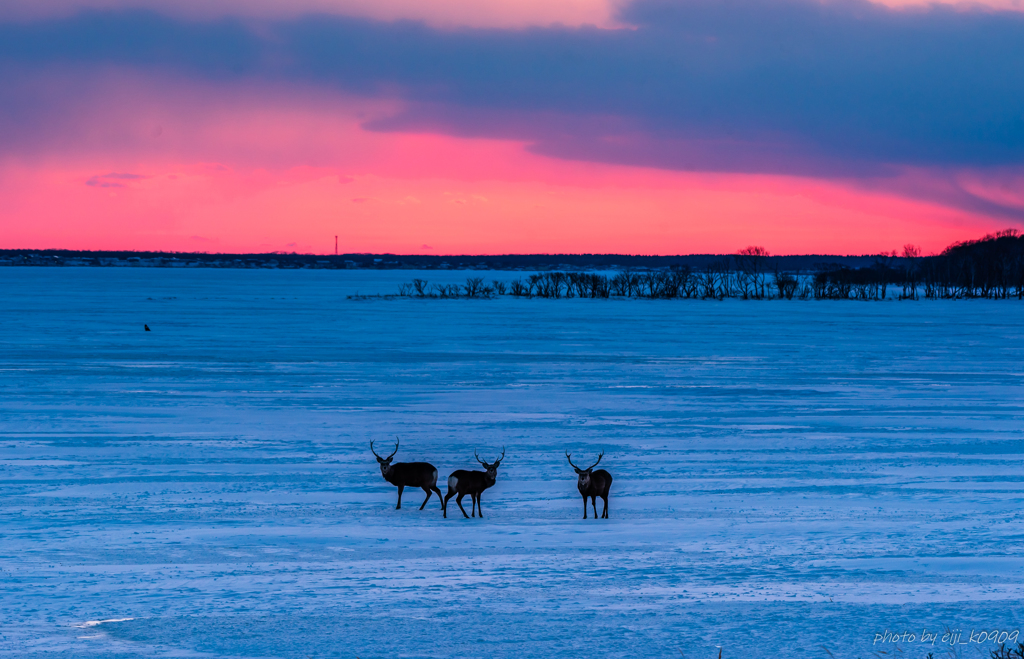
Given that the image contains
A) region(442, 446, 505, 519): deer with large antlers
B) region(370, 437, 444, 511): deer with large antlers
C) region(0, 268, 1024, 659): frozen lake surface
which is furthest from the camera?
region(370, 437, 444, 511): deer with large antlers

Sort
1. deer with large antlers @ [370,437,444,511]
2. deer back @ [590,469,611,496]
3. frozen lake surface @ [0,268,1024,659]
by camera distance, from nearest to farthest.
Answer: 1. frozen lake surface @ [0,268,1024,659]
2. deer back @ [590,469,611,496]
3. deer with large antlers @ [370,437,444,511]

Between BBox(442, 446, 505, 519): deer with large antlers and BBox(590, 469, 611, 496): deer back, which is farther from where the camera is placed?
BBox(442, 446, 505, 519): deer with large antlers

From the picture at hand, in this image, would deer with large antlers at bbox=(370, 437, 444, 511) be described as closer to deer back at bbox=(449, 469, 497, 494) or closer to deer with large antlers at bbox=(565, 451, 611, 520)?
deer back at bbox=(449, 469, 497, 494)

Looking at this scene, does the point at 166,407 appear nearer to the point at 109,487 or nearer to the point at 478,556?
the point at 109,487

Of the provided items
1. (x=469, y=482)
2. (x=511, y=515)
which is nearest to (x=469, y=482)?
(x=469, y=482)

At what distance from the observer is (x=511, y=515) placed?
26.7ft

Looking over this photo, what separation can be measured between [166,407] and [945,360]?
55.1 feet

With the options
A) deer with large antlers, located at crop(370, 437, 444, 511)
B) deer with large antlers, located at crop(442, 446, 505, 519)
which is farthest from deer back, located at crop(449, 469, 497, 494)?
deer with large antlers, located at crop(370, 437, 444, 511)

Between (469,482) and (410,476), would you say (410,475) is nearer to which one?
(410,476)

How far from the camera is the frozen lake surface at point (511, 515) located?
562 centimetres

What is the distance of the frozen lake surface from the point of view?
18.4ft

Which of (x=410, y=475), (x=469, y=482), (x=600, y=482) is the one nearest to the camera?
(x=600, y=482)

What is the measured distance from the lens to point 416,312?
45.3 meters

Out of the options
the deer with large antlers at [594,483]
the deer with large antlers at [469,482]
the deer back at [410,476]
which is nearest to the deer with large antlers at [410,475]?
the deer back at [410,476]
